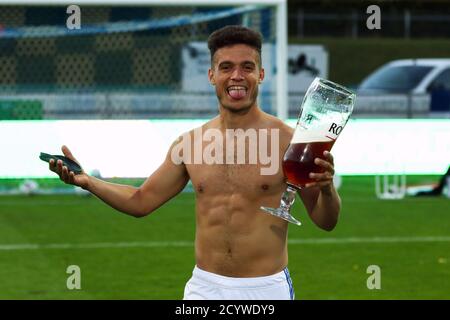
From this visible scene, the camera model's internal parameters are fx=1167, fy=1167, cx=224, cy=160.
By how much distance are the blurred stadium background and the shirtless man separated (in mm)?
4310

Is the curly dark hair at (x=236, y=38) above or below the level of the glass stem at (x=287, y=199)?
above

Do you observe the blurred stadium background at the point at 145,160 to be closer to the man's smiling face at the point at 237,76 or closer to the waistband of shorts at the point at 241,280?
the waistband of shorts at the point at 241,280

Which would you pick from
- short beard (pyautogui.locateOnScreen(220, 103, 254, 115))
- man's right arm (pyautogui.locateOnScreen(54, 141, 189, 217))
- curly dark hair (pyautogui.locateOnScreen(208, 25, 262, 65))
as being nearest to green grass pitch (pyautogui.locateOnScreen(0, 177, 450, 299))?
man's right arm (pyautogui.locateOnScreen(54, 141, 189, 217))

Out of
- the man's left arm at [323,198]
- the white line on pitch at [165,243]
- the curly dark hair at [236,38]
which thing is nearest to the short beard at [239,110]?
the curly dark hair at [236,38]

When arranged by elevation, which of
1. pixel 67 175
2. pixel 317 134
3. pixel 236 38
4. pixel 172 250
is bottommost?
pixel 172 250

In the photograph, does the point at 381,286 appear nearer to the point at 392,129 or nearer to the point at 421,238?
the point at 421,238

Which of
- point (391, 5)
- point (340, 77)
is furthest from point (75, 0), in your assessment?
point (391, 5)

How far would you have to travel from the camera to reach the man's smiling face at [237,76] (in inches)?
208

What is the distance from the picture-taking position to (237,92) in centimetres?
531

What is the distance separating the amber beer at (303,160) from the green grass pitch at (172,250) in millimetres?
5020

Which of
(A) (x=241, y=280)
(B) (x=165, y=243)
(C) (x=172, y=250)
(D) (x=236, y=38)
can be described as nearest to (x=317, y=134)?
(D) (x=236, y=38)

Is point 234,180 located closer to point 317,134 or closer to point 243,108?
point 243,108

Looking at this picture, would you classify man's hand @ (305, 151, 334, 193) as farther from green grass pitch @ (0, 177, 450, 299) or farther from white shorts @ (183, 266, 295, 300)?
green grass pitch @ (0, 177, 450, 299)

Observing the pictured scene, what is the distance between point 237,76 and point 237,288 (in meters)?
0.99
